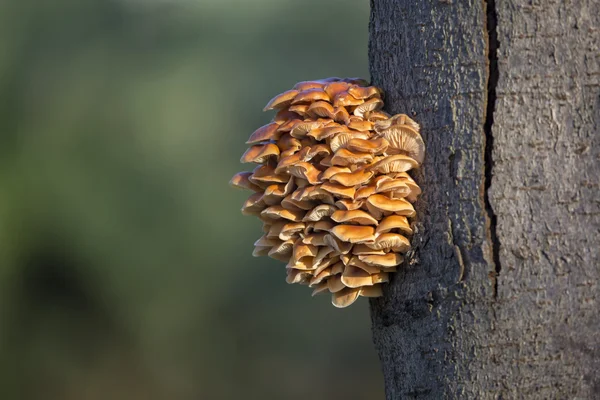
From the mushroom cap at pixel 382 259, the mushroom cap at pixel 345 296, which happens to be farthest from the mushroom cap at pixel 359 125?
the mushroom cap at pixel 345 296

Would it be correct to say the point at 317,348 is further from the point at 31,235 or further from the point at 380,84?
the point at 380,84

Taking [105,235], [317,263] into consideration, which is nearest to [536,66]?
[317,263]

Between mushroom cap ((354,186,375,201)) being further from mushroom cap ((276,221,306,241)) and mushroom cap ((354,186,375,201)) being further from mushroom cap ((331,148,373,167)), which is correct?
mushroom cap ((276,221,306,241))

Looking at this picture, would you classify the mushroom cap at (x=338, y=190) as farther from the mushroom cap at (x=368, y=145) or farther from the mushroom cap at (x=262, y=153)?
the mushroom cap at (x=262, y=153)

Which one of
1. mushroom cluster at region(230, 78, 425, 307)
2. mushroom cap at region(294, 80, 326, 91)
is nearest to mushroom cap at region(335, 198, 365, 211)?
mushroom cluster at region(230, 78, 425, 307)

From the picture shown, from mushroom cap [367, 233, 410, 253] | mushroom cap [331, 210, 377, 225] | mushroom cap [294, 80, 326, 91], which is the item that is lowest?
mushroom cap [367, 233, 410, 253]

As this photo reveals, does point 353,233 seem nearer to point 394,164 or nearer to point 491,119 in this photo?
point 394,164

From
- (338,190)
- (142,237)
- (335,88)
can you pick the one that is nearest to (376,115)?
(335,88)
